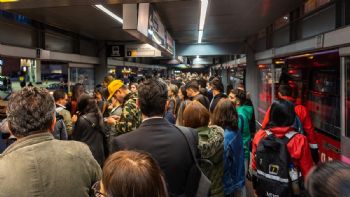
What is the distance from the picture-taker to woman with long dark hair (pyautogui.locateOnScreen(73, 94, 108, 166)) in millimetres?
4145

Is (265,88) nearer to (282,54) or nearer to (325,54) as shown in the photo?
(282,54)

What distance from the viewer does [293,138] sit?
10.1 ft

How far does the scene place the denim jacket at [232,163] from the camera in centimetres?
319

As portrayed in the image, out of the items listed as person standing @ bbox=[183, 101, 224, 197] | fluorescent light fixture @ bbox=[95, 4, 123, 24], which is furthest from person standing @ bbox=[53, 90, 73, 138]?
person standing @ bbox=[183, 101, 224, 197]

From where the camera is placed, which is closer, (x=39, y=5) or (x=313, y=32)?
(x=39, y=5)

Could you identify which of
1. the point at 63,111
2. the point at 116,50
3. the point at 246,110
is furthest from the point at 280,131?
the point at 116,50

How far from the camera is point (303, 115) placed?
479 centimetres

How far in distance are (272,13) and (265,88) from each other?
3.23 metres

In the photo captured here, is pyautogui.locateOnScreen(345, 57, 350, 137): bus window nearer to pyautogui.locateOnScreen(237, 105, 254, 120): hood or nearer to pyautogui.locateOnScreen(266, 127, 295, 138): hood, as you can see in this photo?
pyautogui.locateOnScreen(237, 105, 254, 120): hood

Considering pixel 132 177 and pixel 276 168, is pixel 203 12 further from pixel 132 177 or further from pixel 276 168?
pixel 132 177

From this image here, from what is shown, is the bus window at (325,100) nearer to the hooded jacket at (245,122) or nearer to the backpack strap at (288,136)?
the hooded jacket at (245,122)

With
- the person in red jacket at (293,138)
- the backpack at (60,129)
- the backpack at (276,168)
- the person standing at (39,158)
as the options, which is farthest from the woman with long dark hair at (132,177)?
the backpack at (60,129)

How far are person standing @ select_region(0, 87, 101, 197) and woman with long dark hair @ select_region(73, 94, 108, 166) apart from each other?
240 cm

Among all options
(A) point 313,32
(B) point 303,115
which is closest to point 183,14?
(A) point 313,32
